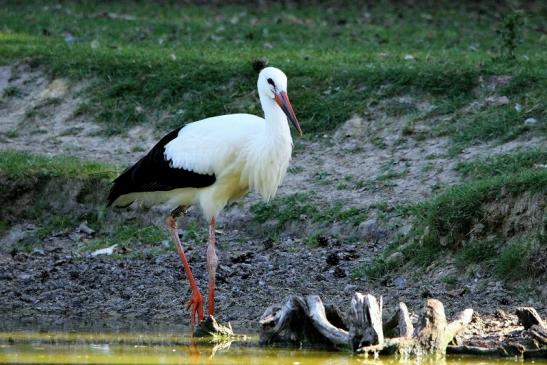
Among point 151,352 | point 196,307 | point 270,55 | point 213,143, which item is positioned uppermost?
point 270,55

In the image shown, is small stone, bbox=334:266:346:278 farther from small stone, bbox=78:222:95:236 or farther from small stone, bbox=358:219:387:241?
small stone, bbox=78:222:95:236

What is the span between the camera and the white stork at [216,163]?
9453 mm

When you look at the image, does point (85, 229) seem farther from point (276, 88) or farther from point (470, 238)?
point (470, 238)

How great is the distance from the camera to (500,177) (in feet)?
34.0

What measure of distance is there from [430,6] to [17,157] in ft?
30.1

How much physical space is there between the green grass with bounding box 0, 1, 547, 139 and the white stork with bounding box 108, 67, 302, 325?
3185 millimetres

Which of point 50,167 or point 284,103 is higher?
point 50,167

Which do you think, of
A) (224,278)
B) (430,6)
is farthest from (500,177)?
(430,6)

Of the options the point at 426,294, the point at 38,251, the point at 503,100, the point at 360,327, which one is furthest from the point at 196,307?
the point at 503,100

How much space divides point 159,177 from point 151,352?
7.63ft

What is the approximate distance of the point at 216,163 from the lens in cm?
977

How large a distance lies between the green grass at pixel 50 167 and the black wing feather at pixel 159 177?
2.23 metres

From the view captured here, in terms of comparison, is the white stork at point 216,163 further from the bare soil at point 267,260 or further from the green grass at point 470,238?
the green grass at point 470,238

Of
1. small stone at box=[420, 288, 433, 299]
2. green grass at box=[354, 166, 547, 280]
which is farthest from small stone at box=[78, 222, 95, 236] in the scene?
small stone at box=[420, 288, 433, 299]
